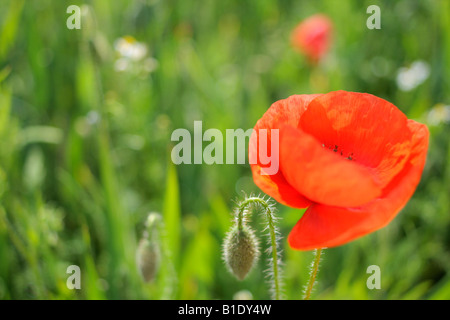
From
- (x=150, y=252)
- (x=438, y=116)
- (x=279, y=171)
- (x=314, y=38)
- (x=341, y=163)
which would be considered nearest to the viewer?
(x=341, y=163)

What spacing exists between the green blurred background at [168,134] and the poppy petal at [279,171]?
455 mm

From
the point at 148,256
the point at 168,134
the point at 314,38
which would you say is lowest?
the point at 148,256

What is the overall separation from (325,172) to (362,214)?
0.08 m

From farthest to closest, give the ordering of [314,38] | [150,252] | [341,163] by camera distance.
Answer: [314,38]
[150,252]
[341,163]

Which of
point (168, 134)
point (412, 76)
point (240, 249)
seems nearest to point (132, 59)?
point (168, 134)

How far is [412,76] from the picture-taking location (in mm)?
1923

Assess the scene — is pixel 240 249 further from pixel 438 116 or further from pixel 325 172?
pixel 438 116

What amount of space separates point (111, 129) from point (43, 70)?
335mm

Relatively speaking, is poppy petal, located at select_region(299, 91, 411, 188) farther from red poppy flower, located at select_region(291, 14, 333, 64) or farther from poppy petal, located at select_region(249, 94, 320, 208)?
red poppy flower, located at select_region(291, 14, 333, 64)

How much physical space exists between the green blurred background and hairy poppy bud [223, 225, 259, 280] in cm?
28

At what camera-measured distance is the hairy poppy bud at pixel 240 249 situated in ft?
2.89

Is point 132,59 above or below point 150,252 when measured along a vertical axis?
above
